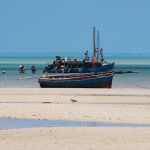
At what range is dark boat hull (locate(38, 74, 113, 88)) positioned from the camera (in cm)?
6241

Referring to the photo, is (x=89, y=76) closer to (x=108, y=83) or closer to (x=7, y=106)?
(x=108, y=83)

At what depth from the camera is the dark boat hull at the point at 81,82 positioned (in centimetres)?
6241

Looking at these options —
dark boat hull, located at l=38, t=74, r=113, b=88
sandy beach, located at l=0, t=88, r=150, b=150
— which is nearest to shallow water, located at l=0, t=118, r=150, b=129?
sandy beach, located at l=0, t=88, r=150, b=150

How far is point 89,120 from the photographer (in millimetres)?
29203

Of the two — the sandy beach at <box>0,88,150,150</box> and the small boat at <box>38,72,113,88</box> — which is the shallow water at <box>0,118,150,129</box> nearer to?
the sandy beach at <box>0,88,150,150</box>

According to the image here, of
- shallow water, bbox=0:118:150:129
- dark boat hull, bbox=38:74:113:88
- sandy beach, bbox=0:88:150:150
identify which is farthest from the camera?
dark boat hull, bbox=38:74:113:88
